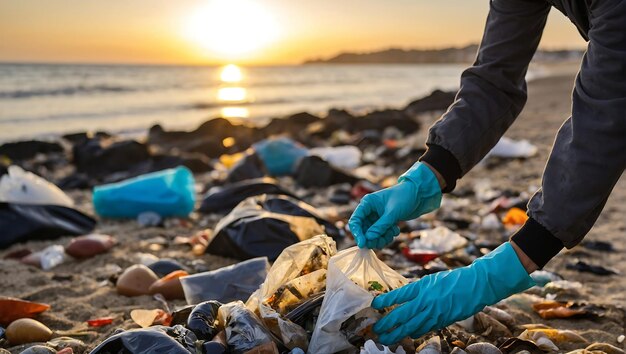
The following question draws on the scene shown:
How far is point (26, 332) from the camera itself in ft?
8.02

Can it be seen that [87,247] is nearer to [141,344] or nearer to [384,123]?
[141,344]

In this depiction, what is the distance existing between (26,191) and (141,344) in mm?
2871

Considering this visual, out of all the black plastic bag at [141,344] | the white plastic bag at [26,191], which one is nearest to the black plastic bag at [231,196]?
the white plastic bag at [26,191]

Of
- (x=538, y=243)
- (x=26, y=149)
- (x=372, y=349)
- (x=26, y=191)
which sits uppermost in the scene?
(x=26, y=149)

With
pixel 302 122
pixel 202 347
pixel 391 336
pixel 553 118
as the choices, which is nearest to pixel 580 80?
pixel 391 336

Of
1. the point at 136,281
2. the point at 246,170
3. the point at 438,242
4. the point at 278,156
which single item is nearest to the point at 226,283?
the point at 136,281

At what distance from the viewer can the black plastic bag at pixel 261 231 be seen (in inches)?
134

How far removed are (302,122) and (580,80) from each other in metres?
10.0

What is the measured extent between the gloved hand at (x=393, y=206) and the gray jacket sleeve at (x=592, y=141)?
20.3 inches

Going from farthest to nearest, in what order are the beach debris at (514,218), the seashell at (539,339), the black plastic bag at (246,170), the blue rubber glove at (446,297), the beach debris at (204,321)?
the black plastic bag at (246,170) → the beach debris at (514,218) → the seashell at (539,339) → the beach debris at (204,321) → the blue rubber glove at (446,297)

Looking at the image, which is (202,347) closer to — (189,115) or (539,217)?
(539,217)

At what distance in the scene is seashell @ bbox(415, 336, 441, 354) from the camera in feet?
6.35

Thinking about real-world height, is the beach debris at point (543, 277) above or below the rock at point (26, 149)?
below

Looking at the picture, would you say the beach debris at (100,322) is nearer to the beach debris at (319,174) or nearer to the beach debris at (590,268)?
the beach debris at (590,268)
